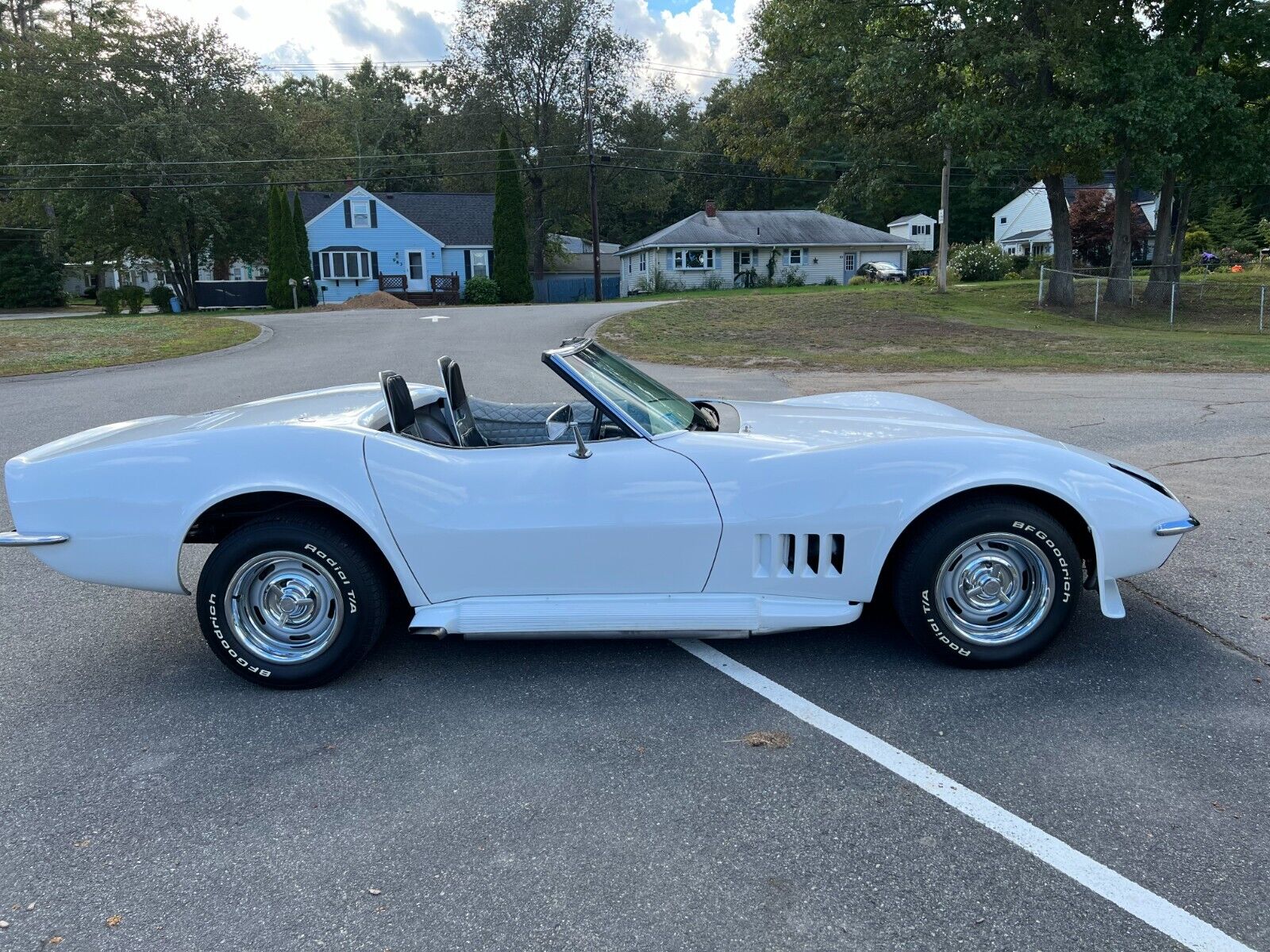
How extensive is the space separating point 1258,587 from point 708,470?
3022 mm

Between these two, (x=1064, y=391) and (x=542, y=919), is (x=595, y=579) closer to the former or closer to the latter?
(x=542, y=919)

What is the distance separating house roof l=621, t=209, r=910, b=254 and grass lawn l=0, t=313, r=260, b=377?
29.1m

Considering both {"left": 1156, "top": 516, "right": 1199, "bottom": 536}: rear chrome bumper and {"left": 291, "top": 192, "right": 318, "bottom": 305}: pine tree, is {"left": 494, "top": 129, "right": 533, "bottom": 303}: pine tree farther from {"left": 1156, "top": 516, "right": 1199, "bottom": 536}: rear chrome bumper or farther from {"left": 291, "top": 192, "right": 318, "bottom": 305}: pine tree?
{"left": 1156, "top": 516, "right": 1199, "bottom": 536}: rear chrome bumper

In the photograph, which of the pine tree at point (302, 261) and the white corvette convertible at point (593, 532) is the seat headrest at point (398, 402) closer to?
the white corvette convertible at point (593, 532)

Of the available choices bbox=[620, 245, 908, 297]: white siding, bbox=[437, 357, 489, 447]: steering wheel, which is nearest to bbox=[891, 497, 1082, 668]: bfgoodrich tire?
bbox=[437, 357, 489, 447]: steering wheel

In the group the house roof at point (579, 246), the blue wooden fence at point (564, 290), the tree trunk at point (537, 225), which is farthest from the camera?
the house roof at point (579, 246)

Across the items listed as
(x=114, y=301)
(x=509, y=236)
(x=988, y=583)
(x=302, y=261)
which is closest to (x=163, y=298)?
(x=114, y=301)

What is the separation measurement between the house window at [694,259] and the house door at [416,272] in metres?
13.8

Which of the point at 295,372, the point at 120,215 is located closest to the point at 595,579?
the point at 295,372

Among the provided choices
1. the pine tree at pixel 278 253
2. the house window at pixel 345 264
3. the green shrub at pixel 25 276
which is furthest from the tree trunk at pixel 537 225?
the green shrub at pixel 25 276

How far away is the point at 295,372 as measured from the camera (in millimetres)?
→ 16109

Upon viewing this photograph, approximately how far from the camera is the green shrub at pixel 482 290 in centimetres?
4378

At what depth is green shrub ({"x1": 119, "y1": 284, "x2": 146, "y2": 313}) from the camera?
4209 cm

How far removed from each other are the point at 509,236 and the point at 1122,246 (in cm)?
2675
